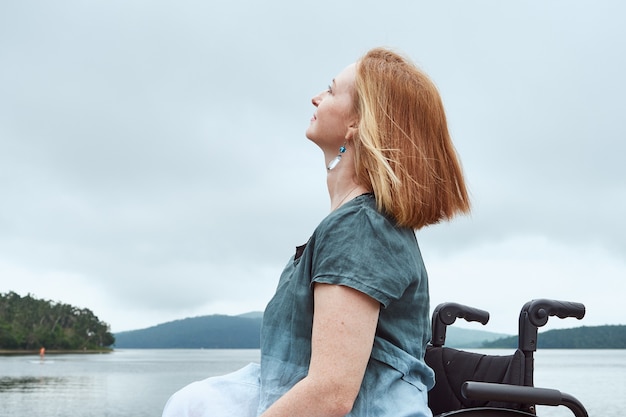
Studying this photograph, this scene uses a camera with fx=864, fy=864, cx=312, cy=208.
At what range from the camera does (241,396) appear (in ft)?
6.33

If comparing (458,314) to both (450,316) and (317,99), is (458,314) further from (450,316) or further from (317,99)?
(317,99)

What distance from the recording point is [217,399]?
1.91 meters

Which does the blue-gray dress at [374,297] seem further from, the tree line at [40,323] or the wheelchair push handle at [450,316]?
the tree line at [40,323]

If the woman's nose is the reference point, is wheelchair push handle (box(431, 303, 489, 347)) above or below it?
below

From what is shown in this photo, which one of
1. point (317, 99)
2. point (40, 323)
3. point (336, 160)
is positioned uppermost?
point (40, 323)

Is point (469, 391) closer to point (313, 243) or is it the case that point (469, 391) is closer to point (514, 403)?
point (514, 403)

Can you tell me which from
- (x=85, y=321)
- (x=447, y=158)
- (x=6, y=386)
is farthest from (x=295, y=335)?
(x=85, y=321)

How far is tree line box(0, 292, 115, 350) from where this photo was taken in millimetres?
105062

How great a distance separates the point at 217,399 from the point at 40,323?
109986 millimetres

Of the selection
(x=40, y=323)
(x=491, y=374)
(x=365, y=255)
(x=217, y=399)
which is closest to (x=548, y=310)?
(x=491, y=374)

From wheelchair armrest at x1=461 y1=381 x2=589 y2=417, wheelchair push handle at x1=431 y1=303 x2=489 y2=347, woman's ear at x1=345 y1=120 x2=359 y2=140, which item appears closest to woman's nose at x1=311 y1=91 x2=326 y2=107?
woman's ear at x1=345 y1=120 x2=359 y2=140

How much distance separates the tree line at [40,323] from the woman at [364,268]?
108 metres

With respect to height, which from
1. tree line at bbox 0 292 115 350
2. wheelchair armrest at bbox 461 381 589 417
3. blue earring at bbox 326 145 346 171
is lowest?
wheelchair armrest at bbox 461 381 589 417

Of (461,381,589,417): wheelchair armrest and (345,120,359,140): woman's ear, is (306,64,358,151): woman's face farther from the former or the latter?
(461,381,589,417): wheelchair armrest
